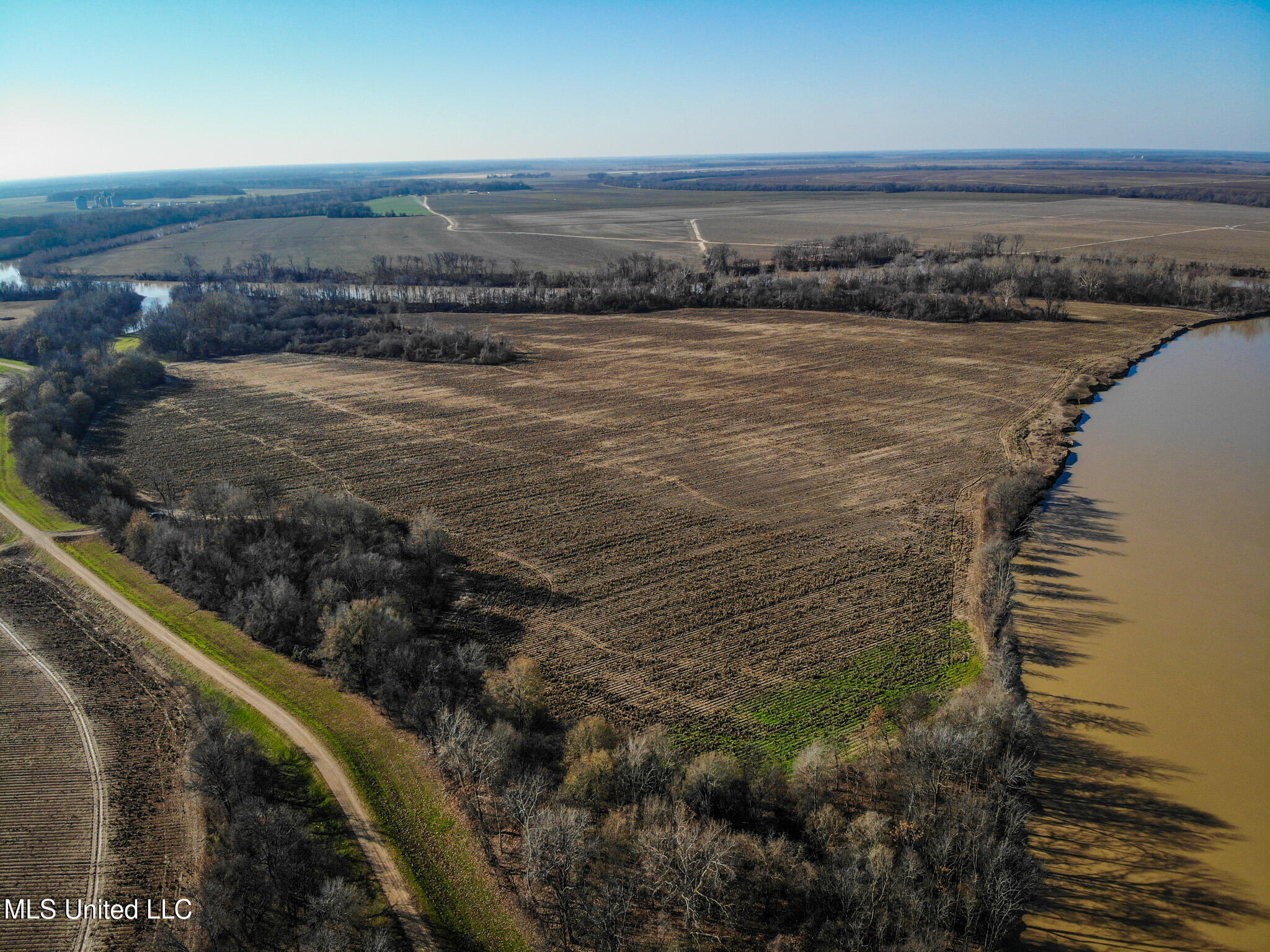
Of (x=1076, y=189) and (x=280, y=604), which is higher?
(x=1076, y=189)

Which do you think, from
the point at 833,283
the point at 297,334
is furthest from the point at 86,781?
the point at 833,283

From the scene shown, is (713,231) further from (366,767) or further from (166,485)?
(366,767)

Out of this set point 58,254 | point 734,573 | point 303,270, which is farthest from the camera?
point 58,254

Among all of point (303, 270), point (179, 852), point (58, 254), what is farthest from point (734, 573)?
point (58, 254)

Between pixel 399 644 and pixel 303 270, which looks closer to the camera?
pixel 399 644

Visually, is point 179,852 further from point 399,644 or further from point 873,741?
point 873,741
